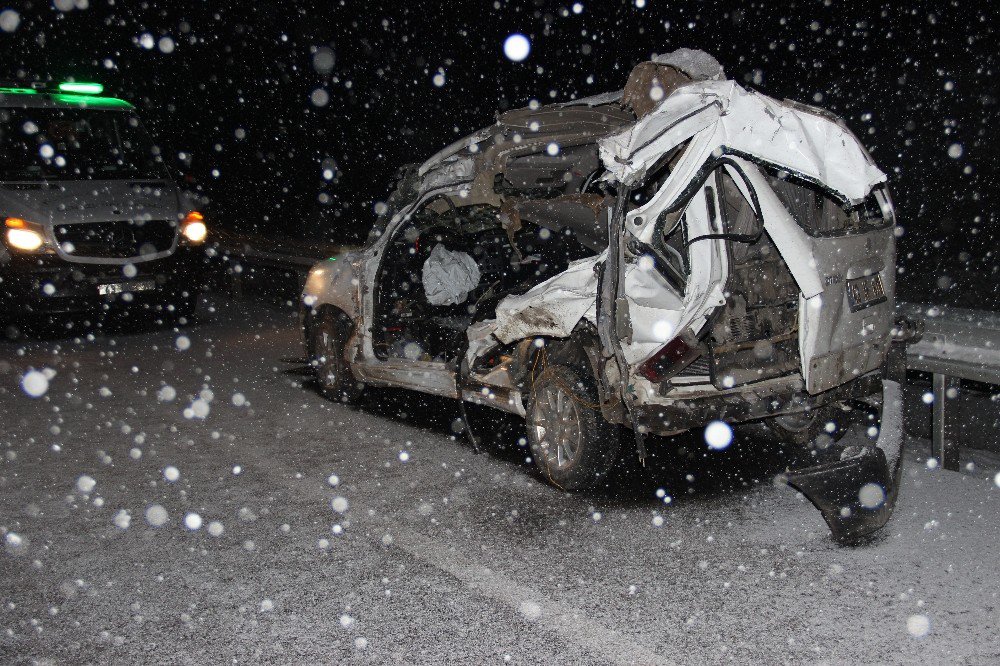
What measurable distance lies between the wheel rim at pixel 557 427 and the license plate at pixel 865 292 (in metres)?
1.56

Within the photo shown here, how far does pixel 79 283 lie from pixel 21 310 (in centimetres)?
71

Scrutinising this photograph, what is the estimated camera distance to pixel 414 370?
23.0 feet

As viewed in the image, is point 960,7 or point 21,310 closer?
point 21,310

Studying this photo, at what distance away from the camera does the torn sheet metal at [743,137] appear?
464 cm

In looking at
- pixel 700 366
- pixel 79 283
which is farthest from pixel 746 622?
pixel 79 283

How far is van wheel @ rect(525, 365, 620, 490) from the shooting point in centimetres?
531

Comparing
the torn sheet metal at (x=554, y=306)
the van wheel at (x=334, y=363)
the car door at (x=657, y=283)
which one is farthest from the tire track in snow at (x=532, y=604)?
the van wheel at (x=334, y=363)

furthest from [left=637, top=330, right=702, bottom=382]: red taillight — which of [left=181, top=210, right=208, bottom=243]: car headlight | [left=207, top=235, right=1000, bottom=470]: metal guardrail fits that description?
[left=181, top=210, right=208, bottom=243]: car headlight

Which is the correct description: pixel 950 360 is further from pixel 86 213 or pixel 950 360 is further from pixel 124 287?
pixel 86 213

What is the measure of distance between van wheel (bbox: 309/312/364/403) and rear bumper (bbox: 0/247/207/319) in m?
3.99

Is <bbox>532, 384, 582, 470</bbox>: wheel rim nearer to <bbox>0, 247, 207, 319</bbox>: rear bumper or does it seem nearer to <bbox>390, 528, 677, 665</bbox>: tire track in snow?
<bbox>390, 528, 677, 665</bbox>: tire track in snow

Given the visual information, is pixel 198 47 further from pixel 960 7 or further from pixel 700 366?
pixel 700 366

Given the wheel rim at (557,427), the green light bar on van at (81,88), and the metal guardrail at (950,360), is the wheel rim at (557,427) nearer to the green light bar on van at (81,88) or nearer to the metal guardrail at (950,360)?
the metal guardrail at (950,360)

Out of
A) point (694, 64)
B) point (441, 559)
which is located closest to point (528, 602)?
point (441, 559)
